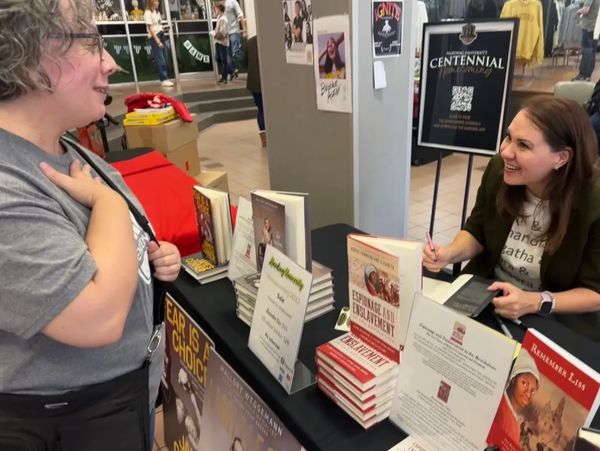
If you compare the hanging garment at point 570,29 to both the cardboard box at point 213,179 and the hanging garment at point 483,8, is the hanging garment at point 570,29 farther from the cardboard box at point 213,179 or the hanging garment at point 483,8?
the cardboard box at point 213,179

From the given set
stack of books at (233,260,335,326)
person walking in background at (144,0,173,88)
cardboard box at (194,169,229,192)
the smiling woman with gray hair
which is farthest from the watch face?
person walking in background at (144,0,173,88)

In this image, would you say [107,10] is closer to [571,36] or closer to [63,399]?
[571,36]

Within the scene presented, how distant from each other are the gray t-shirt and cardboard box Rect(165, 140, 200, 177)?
321 centimetres

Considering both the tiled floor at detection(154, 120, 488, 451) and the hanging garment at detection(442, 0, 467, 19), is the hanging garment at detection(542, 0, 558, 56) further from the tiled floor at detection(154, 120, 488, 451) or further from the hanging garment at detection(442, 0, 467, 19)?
the tiled floor at detection(154, 120, 488, 451)

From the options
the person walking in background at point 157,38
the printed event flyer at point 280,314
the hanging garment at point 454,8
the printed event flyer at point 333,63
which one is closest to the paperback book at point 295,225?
the printed event flyer at point 280,314

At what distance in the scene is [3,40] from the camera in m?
0.71

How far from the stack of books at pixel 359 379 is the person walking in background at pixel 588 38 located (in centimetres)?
775

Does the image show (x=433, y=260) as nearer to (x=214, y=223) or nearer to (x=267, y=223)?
(x=267, y=223)

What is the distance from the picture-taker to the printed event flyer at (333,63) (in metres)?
2.56

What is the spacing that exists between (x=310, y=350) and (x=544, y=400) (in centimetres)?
61

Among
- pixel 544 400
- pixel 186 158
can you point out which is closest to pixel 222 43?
pixel 186 158

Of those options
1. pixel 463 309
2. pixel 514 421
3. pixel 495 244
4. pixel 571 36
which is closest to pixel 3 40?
pixel 514 421

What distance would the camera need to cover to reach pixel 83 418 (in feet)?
2.85

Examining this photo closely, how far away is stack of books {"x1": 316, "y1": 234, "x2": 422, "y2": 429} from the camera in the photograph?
3.04ft
